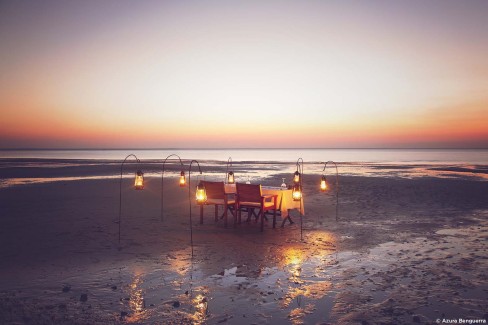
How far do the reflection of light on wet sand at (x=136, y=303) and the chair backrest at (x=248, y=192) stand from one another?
555 cm

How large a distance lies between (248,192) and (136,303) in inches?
265

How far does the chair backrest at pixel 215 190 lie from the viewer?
510 inches

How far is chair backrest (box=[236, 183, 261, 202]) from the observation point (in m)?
12.3

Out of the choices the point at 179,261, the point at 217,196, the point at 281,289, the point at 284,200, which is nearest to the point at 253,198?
the point at 284,200

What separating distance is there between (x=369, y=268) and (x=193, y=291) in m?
3.93

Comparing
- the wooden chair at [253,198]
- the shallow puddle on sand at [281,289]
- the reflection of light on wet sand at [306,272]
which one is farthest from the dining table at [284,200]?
the shallow puddle on sand at [281,289]

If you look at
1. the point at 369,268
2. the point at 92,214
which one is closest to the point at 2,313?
the point at 369,268

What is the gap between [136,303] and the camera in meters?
6.14

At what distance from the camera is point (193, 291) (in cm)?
671

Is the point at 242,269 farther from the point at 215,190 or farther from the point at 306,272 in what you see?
the point at 215,190

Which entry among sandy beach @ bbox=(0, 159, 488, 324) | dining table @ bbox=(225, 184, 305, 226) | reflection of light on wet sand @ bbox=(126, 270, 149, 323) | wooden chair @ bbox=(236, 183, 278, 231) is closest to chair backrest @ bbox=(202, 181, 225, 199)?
dining table @ bbox=(225, 184, 305, 226)

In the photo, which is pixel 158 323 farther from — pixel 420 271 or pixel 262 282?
pixel 420 271

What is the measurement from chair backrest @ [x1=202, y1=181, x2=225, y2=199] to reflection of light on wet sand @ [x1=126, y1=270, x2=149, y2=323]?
576cm

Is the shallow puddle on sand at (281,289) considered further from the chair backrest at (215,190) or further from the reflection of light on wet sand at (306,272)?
the chair backrest at (215,190)
